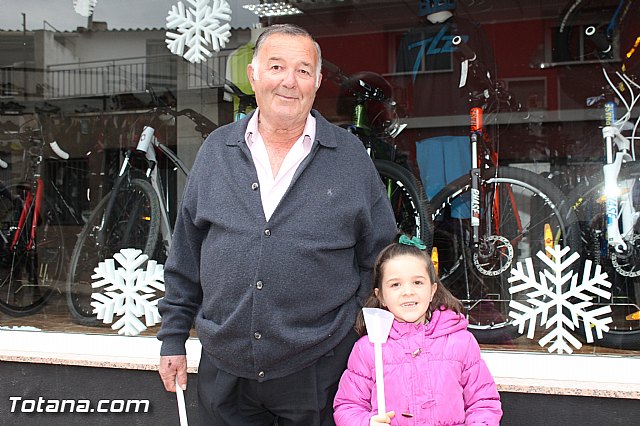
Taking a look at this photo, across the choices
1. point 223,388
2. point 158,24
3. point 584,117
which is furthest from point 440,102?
point 223,388

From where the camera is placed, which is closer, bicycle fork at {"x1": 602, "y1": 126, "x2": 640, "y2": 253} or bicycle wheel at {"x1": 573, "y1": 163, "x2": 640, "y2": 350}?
bicycle wheel at {"x1": 573, "y1": 163, "x2": 640, "y2": 350}

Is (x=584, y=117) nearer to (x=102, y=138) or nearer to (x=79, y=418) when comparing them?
(x=102, y=138)

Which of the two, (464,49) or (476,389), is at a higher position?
(464,49)

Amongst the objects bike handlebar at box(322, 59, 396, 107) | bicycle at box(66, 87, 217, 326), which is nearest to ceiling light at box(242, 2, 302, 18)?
bike handlebar at box(322, 59, 396, 107)

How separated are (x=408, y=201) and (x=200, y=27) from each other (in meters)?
1.54

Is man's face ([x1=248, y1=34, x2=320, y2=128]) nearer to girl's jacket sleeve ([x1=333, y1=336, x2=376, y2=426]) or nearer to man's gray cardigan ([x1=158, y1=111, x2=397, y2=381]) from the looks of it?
man's gray cardigan ([x1=158, y1=111, x2=397, y2=381])

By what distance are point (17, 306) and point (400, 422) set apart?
10.6ft

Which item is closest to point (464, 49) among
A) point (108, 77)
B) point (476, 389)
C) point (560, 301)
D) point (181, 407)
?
point (560, 301)

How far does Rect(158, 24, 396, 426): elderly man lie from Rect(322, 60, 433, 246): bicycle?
1.66 metres

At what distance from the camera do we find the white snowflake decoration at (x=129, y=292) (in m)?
3.87

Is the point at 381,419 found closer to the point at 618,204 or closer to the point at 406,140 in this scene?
the point at 618,204

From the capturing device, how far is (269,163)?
2.14 m

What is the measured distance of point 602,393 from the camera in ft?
9.13

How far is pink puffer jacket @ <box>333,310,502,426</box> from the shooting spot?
6.29 feet
